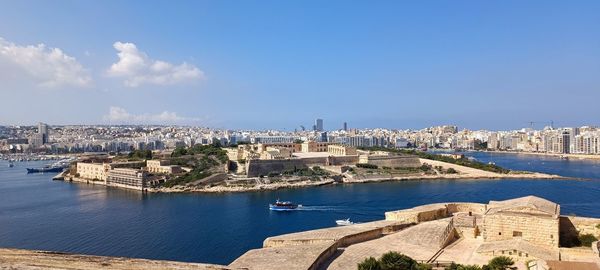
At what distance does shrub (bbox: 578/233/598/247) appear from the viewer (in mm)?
7015

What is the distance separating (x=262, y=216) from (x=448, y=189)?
9.52 metres

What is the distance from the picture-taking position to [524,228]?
672 centimetres

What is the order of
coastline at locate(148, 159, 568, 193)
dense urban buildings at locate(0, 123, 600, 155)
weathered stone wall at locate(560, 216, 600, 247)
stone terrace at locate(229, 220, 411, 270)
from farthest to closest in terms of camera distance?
dense urban buildings at locate(0, 123, 600, 155), coastline at locate(148, 159, 568, 193), weathered stone wall at locate(560, 216, 600, 247), stone terrace at locate(229, 220, 411, 270)

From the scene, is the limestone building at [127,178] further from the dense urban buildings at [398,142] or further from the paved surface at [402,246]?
the dense urban buildings at [398,142]

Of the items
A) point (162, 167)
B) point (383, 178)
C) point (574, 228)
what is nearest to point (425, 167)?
point (383, 178)

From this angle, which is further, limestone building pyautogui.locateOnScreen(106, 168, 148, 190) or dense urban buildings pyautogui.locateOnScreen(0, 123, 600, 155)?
dense urban buildings pyautogui.locateOnScreen(0, 123, 600, 155)

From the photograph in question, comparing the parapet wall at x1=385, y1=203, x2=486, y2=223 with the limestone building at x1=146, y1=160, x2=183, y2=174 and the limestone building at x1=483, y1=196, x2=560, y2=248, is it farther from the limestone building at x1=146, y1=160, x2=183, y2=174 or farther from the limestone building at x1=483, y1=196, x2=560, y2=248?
the limestone building at x1=146, y1=160, x2=183, y2=174

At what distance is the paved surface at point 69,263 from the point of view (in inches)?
109

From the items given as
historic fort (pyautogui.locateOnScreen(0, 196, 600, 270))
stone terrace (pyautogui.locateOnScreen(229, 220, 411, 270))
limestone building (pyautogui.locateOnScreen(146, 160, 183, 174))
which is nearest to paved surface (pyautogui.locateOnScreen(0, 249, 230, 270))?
stone terrace (pyautogui.locateOnScreen(229, 220, 411, 270))

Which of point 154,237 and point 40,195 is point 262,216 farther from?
point 40,195

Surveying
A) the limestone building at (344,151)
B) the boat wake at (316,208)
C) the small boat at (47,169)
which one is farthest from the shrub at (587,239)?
the small boat at (47,169)

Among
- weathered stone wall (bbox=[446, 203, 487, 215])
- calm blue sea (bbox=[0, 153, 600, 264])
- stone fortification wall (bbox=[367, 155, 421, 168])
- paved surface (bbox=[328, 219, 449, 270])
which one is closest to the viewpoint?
paved surface (bbox=[328, 219, 449, 270])

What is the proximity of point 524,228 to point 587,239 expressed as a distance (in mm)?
1225

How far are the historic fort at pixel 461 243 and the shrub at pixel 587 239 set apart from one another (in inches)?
2.4
